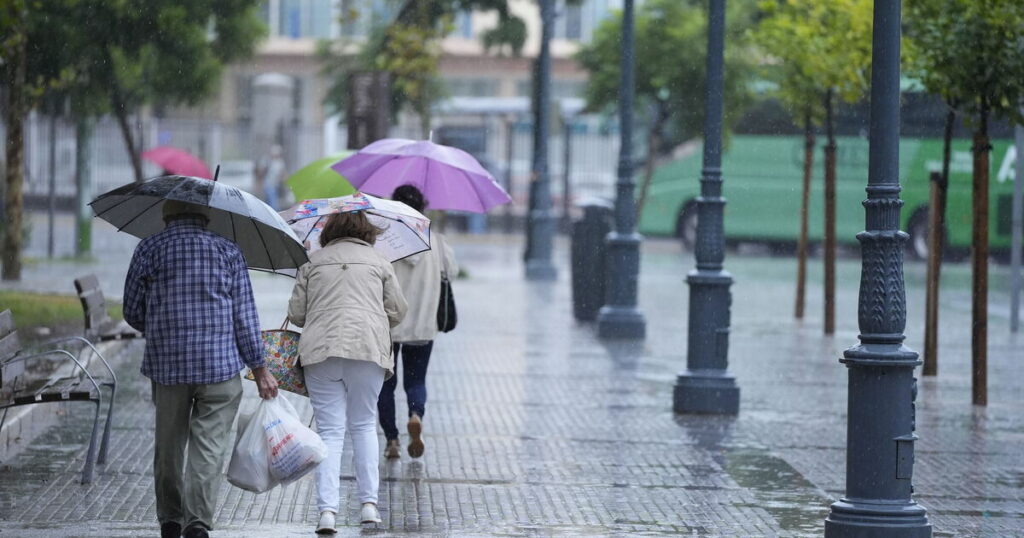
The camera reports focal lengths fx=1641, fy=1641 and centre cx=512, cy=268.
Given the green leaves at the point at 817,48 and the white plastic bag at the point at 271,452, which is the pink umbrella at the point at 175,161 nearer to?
the green leaves at the point at 817,48

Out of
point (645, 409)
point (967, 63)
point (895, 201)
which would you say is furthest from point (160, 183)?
point (967, 63)

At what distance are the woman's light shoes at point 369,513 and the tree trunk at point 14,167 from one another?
A: 42.4ft

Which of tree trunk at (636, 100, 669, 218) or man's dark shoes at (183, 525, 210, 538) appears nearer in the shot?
man's dark shoes at (183, 525, 210, 538)

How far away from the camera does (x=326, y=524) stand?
23.2 feet

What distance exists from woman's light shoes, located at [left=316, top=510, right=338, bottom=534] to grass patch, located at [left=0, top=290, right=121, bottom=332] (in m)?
7.45

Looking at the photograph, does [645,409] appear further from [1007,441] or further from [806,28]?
[806,28]

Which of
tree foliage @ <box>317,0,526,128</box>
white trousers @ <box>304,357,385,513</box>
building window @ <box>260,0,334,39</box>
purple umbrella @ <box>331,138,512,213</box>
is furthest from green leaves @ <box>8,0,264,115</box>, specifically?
building window @ <box>260,0,334,39</box>

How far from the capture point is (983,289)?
474 inches

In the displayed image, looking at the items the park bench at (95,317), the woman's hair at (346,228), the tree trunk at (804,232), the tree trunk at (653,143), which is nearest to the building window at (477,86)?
the tree trunk at (653,143)

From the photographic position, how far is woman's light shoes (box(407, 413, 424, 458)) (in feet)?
29.7

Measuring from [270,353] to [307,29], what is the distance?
Result: 53773mm

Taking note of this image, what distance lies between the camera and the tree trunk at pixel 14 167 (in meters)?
19.2

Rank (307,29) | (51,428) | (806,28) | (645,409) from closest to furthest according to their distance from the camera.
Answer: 1. (51,428)
2. (645,409)
3. (806,28)
4. (307,29)

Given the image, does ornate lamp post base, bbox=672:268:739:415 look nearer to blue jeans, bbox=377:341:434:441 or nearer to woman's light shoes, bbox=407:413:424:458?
blue jeans, bbox=377:341:434:441
